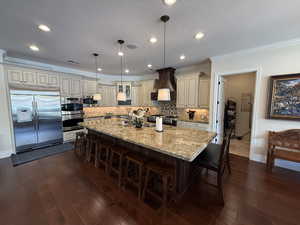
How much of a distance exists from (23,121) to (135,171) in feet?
11.9

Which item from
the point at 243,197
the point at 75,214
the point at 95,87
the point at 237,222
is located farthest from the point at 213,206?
the point at 95,87

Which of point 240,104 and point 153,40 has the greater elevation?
point 153,40

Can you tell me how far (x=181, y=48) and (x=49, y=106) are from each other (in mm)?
4345

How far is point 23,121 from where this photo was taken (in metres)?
3.52

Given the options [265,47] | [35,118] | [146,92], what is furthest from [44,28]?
[265,47]

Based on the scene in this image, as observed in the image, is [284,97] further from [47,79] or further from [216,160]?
[47,79]

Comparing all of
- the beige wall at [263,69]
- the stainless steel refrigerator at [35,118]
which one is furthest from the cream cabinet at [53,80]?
the beige wall at [263,69]

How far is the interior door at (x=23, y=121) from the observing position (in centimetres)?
341

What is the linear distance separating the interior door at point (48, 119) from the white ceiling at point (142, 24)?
142 cm

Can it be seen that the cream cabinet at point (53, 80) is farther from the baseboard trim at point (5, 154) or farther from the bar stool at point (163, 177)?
the bar stool at point (163, 177)

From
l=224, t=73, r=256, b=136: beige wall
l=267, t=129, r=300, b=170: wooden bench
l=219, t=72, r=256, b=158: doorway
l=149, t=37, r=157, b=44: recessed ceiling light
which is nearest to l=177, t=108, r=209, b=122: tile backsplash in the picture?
l=219, t=72, r=256, b=158: doorway

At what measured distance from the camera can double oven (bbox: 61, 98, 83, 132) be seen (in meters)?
4.32

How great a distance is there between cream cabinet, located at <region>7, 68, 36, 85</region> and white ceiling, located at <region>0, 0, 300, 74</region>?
51 centimetres

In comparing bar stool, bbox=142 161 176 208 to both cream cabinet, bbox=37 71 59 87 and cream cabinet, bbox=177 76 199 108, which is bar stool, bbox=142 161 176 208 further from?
cream cabinet, bbox=37 71 59 87
